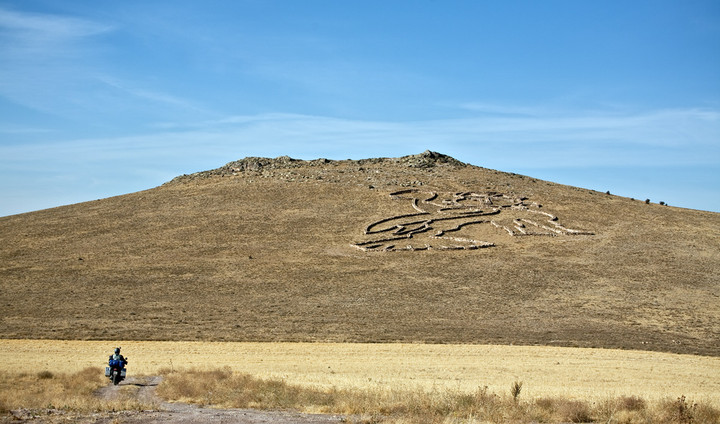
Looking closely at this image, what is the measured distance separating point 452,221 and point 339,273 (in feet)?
61.9

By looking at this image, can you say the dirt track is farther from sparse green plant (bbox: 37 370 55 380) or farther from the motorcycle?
sparse green plant (bbox: 37 370 55 380)

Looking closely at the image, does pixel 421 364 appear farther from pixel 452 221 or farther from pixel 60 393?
pixel 452 221

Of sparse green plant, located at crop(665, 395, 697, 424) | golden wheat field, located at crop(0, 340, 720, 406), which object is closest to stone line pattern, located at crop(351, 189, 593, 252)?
golden wheat field, located at crop(0, 340, 720, 406)

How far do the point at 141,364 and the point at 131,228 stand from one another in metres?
40.7

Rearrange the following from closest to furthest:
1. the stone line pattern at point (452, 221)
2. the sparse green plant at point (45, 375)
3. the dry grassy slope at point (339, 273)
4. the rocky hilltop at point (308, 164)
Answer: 1. the sparse green plant at point (45, 375)
2. the dry grassy slope at point (339, 273)
3. the stone line pattern at point (452, 221)
4. the rocky hilltop at point (308, 164)

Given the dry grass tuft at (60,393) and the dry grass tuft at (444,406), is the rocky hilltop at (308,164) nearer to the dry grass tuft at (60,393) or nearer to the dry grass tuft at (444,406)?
the dry grass tuft at (60,393)

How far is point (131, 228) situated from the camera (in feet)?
225

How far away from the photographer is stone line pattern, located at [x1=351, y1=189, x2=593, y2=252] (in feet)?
204

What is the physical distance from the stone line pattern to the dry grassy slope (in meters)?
1.60

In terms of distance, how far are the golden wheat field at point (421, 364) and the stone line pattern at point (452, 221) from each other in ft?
86.1

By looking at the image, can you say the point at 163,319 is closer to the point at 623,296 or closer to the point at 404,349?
the point at 404,349

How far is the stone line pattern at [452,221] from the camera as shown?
62031 mm

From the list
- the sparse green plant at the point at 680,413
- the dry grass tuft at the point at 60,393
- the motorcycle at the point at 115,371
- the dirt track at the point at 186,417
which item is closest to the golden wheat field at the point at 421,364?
the dry grass tuft at the point at 60,393

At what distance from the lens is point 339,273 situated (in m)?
53.6
